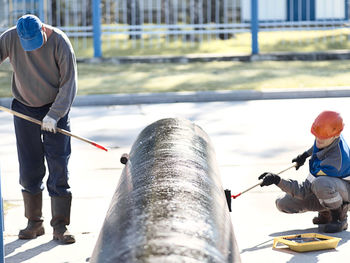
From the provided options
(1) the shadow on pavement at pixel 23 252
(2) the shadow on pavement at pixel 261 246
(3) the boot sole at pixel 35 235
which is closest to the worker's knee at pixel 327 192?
(2) the shadow on pavement at pixel 261 246

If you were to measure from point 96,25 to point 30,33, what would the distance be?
36.3 ft

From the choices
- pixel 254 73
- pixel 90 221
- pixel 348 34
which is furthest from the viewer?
pixel 348 34

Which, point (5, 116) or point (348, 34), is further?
point (348, 34)

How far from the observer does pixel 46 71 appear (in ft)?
18.0

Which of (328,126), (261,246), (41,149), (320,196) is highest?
(328,126)

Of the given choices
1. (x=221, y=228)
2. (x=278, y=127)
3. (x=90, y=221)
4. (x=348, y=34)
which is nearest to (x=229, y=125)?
(x=278, y=127)

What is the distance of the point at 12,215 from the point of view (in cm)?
629

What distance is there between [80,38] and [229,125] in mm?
11620

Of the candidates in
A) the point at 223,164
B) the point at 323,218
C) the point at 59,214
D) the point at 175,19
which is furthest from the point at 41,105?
the point at 175,19

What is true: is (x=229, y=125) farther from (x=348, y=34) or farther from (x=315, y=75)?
(x=348, y=34)

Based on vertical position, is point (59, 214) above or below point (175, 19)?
below

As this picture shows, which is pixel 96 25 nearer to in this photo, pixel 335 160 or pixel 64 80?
pixel 64 80

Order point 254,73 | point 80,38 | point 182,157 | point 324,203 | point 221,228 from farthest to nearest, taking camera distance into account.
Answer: point 80,38 < point 254,73 < point 324,203 < point 182,157 < point 221,228

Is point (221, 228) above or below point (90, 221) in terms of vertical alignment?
above
